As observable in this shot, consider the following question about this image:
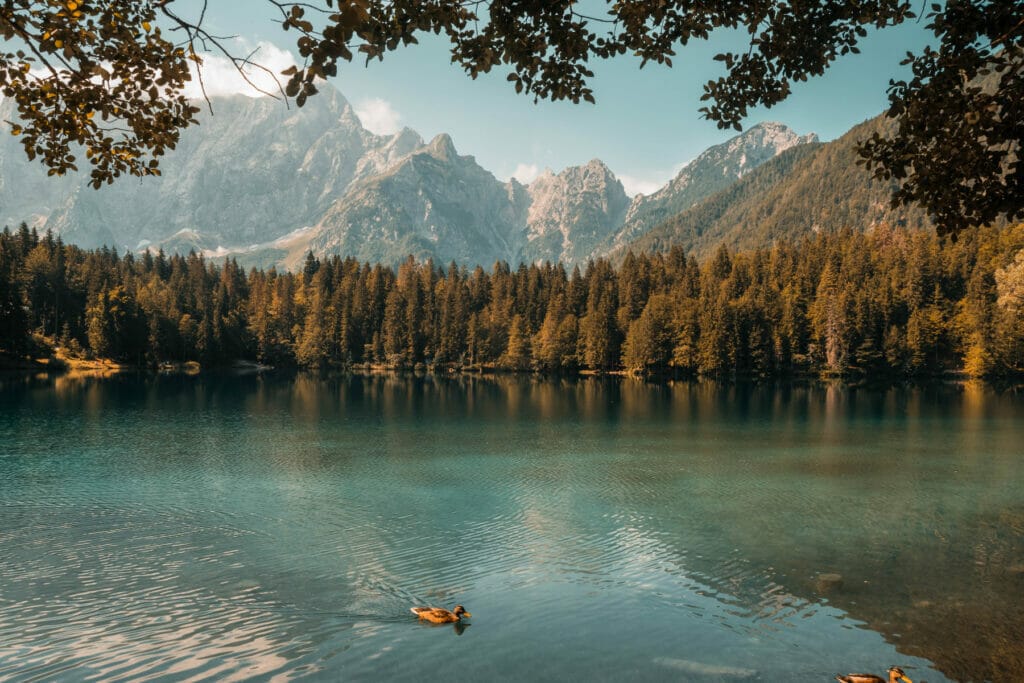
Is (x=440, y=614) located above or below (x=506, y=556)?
above

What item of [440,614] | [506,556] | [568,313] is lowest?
[506,556]

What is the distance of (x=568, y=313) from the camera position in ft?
507

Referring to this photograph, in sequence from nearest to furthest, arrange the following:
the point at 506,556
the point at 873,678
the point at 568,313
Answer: the point at 873,678
the point at 506,556
the point at 568,313

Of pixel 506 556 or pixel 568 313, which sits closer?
pixel 506 556

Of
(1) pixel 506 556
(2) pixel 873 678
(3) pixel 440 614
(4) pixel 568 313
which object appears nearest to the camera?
(2) pixel 873 678

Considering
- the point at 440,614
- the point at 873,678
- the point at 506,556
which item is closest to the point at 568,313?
the point at 506,556

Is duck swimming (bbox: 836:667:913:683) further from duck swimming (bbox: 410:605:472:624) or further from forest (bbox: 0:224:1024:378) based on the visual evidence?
forest (bbox: 0:224:1024:378)

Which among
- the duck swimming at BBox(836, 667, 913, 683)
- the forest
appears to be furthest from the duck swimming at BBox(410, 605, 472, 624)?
the forest

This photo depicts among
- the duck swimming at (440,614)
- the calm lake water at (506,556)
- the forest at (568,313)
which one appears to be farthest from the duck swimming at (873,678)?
the forest at (568,313)

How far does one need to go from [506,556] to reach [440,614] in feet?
18.2

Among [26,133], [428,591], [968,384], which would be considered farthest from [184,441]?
[968,384]

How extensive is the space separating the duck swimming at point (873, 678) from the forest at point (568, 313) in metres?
100

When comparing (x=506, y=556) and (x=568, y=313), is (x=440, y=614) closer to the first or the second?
(x=506, y=556)

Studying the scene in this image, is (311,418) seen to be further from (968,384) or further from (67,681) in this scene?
(968,384)
